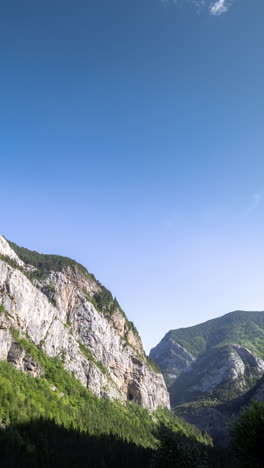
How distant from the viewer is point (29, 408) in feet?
269

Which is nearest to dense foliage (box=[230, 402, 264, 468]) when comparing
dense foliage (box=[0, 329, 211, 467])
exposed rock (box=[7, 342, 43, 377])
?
dense foliage (box=[0, 329, 211, 467])

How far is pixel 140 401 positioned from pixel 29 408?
11399cm

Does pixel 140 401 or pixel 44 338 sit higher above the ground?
pixel 44 338

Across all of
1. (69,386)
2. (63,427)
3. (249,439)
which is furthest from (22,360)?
(249,439)

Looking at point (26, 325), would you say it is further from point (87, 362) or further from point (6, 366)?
point (87, 362)

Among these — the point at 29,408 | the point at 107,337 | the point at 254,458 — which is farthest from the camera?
the point at 107,337

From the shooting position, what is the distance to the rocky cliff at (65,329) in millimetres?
125688

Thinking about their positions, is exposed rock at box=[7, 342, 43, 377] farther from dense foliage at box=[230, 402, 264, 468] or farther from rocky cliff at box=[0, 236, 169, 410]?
dense foliage at box=[230, 402, 264, 468]

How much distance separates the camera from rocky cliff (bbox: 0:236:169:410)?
126 m

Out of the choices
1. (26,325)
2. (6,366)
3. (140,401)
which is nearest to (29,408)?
(6,366)

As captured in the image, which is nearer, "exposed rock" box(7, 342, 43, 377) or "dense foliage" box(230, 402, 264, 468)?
"dense foliage" box(230, 402, 264, 468)

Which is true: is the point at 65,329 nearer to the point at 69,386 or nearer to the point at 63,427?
the point at 69,386

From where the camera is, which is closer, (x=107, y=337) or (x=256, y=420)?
(x=256, y=420)

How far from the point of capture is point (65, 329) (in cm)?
15188
